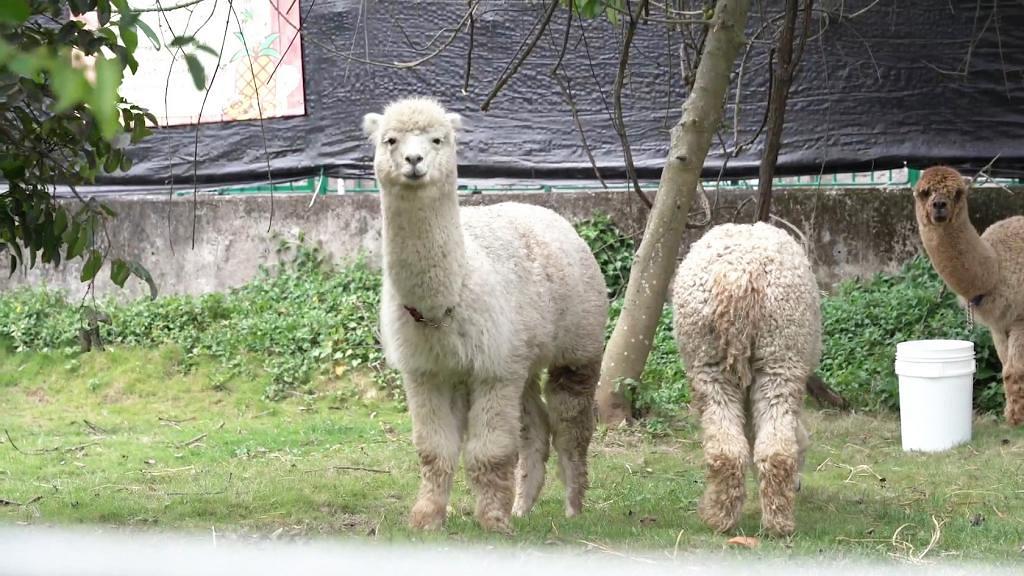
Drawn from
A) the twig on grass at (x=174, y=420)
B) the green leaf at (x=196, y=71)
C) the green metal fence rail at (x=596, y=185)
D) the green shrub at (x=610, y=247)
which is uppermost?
the green metal fence rail at (x=596, y=185)

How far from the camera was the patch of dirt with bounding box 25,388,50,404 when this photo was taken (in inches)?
331

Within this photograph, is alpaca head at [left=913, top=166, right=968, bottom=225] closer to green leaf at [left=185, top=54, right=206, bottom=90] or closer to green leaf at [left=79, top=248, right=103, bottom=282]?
green leaf at [left=79, top=248, right=103, bottom=282]

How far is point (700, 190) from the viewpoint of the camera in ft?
26.9

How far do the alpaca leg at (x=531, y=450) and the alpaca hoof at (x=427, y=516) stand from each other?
0.76m

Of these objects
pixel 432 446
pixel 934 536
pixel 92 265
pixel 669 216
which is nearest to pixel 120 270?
pixel 92 265

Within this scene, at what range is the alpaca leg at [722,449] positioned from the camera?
14.6ft

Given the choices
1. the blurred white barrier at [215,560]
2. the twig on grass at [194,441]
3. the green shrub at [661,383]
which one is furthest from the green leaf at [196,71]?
the twig on grass at [194,441]

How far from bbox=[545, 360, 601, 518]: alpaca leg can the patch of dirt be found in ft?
14.3

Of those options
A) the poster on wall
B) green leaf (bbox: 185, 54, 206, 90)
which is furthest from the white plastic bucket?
green leaf (bbox: 185, 54, 206, 90)

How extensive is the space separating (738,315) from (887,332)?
388 centimetres

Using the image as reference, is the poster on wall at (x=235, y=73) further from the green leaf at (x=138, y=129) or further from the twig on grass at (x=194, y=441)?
the green leaf at (x=138, y=129)

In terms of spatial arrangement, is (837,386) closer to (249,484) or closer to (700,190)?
(700,190)

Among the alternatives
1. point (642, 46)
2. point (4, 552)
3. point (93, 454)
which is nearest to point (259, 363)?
point (93, 454)

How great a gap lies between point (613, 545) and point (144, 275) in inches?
75.5
